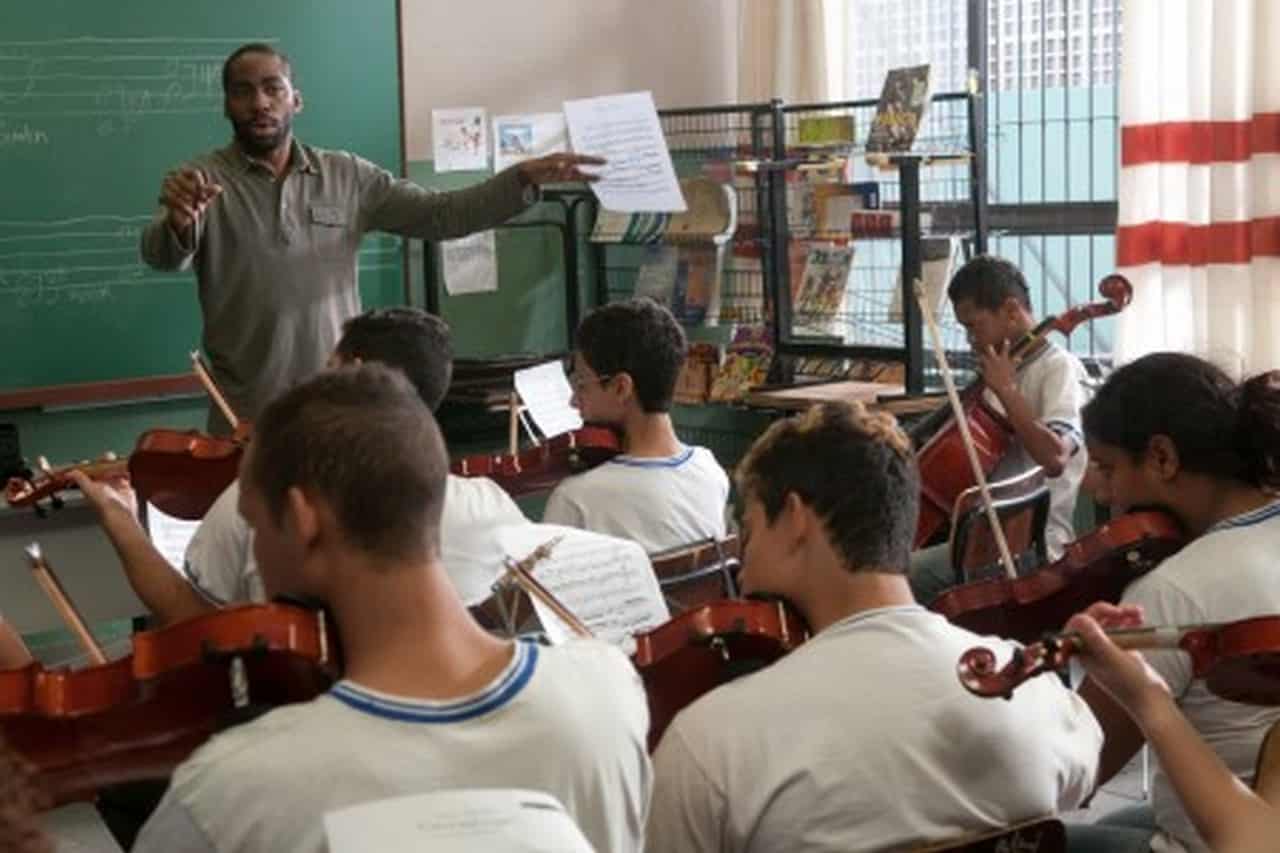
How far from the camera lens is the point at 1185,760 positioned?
1.60 metres

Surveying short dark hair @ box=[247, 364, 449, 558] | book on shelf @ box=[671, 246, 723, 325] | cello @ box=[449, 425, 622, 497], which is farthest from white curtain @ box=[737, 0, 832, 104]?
short dark hair @ box=[247, 364, 449, 558]

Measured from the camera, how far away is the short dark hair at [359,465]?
5.18ft

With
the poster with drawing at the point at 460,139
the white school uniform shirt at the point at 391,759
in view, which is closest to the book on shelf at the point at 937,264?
the poster with drawing at the point at 460,139

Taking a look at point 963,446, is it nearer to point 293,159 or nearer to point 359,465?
point 293,159

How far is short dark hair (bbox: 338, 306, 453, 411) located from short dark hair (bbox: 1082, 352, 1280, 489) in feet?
3.54

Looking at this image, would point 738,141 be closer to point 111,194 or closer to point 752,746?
point 111,194

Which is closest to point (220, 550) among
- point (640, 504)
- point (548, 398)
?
point (640, 504)

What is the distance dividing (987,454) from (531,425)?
108 cm

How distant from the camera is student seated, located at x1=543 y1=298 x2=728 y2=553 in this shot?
9.91 ft

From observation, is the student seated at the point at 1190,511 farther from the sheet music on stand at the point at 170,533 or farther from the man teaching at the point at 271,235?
the man teaching at the point at 271,235

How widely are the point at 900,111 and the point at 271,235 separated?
1863 mm

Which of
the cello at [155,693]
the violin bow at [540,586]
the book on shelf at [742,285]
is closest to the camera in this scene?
the cello at [155,693]

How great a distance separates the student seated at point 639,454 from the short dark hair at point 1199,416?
81 centimetres

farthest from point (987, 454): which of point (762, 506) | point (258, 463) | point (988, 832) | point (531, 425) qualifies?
point (258, 463)
